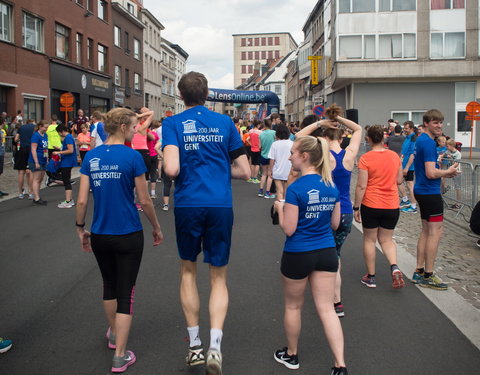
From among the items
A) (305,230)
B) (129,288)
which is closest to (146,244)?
(129,288)

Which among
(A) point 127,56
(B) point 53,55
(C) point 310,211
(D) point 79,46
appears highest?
(A) point 127,56

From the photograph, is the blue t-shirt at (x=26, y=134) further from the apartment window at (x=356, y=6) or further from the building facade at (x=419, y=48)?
the apartment window at (x=356, y=6)

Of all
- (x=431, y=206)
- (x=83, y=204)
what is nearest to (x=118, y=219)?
(x=83, y=204)

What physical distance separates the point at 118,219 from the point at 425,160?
348 centimetres

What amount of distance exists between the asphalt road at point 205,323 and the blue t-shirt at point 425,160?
1092mm

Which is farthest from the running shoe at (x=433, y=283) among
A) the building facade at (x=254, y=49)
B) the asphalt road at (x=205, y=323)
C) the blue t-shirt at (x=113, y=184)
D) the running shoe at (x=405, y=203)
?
→ the building facade at (x=254, y=49)

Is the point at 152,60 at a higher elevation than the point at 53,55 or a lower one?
higher

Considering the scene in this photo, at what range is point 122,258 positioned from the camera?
3.87 meters

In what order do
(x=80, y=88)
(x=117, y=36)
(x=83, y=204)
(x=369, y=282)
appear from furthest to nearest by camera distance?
(x=117, y=36) → (x=80, y=88) → (x=369, y=282) → (x=83, y=204)

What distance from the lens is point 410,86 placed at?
39156mm

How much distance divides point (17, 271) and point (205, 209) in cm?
384

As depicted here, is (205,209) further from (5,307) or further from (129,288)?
(5,307)

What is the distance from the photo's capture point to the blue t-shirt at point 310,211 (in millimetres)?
3643

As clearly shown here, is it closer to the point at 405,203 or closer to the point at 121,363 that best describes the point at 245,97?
the point at 405,203
